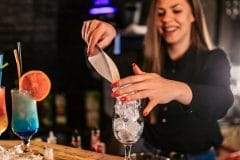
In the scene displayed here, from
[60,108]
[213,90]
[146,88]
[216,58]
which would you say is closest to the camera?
[146,88]

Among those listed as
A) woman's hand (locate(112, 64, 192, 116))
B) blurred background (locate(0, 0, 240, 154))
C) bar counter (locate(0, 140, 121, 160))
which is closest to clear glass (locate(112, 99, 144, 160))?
woman's hand (locate(112, 64, 192, 116))

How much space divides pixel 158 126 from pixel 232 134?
1.62 meters

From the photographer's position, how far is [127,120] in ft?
5.49

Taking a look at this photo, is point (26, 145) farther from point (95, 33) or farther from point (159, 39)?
point (159, 39)

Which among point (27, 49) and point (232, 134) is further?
point (27, 49)

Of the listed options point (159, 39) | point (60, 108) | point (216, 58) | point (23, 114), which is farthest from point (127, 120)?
point (60, 108)

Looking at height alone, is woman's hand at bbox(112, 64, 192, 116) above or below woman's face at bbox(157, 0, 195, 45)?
below

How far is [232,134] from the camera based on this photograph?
3.93 meters

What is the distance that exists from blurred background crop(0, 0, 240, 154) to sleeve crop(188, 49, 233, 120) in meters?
2.10

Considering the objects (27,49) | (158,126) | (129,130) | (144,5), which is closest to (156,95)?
(129,130)

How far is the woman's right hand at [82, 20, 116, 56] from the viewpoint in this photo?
2.04 metres

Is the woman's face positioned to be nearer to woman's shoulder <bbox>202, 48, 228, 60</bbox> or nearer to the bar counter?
woman's shoulder <bbox>202, 48, 228, 60</bbox>

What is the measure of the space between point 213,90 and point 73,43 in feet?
9.66

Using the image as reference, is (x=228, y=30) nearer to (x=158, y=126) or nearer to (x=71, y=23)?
(x=71, y=23)
